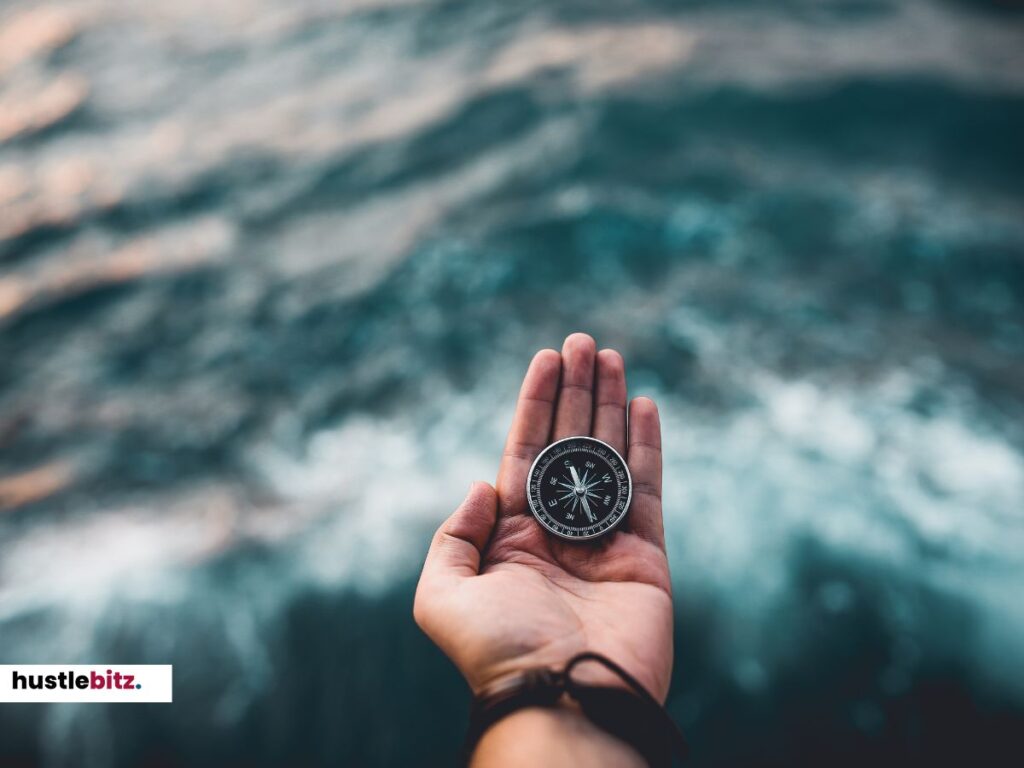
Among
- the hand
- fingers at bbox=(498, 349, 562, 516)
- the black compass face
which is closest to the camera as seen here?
the hand

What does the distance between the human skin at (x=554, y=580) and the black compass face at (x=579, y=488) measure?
0.33 feet

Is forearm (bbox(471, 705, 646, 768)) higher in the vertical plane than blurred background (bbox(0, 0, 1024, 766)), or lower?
lower

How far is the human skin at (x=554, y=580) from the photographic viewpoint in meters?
3.43

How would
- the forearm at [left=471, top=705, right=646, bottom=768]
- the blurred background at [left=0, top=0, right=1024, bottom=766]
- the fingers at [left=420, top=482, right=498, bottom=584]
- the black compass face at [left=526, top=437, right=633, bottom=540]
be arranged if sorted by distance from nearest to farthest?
the forearm at [left=471, top=705, right=646, bottom=768] → the fingers at [left=420, top=482, right=498, bottom=584] → the black compass face at [left=526, top=437, right=633, bottom=540] → the blurred background at [left=0, top=0, right=1024, bottom=766]

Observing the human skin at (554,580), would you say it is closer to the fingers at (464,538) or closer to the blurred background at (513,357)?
the fingers at (464,538)

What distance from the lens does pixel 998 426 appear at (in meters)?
8.16

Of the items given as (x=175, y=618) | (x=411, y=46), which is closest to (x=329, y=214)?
(x=411, y=46)

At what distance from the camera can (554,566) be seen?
4.42 meters

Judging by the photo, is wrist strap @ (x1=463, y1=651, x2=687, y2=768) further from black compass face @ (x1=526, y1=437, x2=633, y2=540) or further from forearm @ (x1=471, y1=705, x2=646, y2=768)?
black compass face @ (x1=526, y1=437, x2=633, y2=540)

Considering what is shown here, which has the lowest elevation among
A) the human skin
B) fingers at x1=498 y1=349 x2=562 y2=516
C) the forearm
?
the forearm

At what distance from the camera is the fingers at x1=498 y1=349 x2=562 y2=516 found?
15.7 ft

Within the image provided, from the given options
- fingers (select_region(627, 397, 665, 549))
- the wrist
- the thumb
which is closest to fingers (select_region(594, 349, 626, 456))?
fingers (select_region(627, 397, 665, 549))

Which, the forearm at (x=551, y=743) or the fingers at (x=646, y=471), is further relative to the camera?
the fingers at (x=646, y=471)

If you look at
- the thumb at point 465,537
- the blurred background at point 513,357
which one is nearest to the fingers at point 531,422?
the thumb at point 465,537
